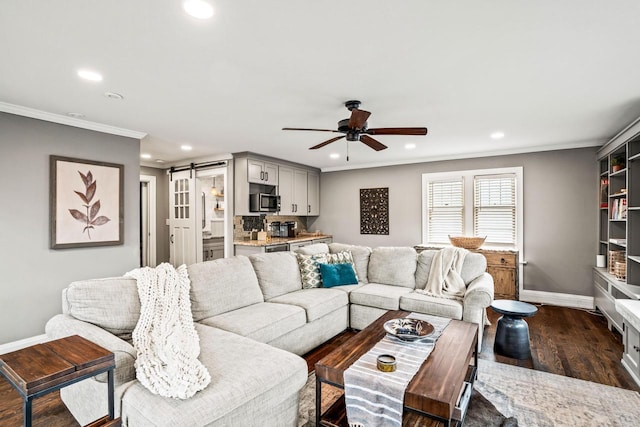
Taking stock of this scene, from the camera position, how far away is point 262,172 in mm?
5738

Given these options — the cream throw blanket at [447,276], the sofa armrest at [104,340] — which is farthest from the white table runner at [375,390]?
the cream throw blanket at [447,276]

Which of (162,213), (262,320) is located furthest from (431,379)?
(162,213)

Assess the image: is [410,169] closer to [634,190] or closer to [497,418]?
[634,190]

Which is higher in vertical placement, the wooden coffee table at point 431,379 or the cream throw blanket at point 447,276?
the cream throw blanket at point 447,276

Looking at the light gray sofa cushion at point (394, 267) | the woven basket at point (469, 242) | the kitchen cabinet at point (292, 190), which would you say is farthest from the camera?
the kitchen cabinet at point (292, 190)

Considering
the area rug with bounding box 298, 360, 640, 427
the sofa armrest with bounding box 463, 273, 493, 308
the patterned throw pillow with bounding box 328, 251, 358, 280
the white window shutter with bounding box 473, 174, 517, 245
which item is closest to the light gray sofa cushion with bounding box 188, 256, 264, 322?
the area rug with bounding box 298, 360, 640, 427

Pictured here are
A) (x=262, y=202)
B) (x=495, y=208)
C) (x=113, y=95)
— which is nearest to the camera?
(x=113, y=95)

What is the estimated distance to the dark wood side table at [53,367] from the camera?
1.21m

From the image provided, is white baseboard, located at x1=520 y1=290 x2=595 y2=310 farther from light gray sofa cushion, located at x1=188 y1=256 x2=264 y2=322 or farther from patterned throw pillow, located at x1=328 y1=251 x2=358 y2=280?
light gray sofa cushion, located at x1=188 y1=256 x2=264 y2=322

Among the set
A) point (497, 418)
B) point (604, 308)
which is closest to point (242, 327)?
point (497, 418)

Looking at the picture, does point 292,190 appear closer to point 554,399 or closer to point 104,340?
point 104,340

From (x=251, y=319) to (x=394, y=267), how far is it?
2.09m

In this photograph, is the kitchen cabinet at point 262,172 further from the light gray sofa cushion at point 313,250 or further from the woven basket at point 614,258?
the woven basket at point 614,258

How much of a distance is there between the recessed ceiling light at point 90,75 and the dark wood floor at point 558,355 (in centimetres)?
245
